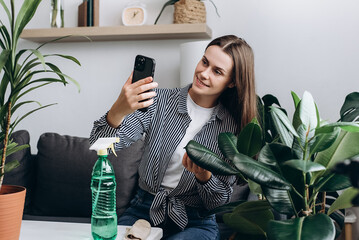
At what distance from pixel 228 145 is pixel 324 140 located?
259 mm

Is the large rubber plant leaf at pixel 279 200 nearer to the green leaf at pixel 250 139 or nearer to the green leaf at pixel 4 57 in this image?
the green leaf at pixel 250 139

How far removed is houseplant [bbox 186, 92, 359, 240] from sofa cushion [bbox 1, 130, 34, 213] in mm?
1299

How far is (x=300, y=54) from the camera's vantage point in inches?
89.0

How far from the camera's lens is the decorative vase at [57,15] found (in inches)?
95.3

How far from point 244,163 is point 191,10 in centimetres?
148

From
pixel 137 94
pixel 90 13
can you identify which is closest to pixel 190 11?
pixel 90 13

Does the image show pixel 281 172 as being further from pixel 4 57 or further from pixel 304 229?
pixel 4 57

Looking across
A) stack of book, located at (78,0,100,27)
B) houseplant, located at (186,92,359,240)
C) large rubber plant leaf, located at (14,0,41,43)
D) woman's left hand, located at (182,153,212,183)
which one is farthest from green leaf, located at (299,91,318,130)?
stack of book, located at (78,0,100,27)

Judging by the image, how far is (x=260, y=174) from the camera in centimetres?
90

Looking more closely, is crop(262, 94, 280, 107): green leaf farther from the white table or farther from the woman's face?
the white table

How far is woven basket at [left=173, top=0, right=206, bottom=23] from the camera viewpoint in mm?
2203

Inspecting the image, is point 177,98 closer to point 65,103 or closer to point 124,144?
point 124,144

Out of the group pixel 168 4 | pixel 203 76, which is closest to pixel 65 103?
pixel 168 4

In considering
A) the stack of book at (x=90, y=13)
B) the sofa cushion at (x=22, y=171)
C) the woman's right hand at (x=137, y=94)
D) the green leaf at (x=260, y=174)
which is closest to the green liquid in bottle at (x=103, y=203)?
the woman's right hand at (x=137, y=94)
